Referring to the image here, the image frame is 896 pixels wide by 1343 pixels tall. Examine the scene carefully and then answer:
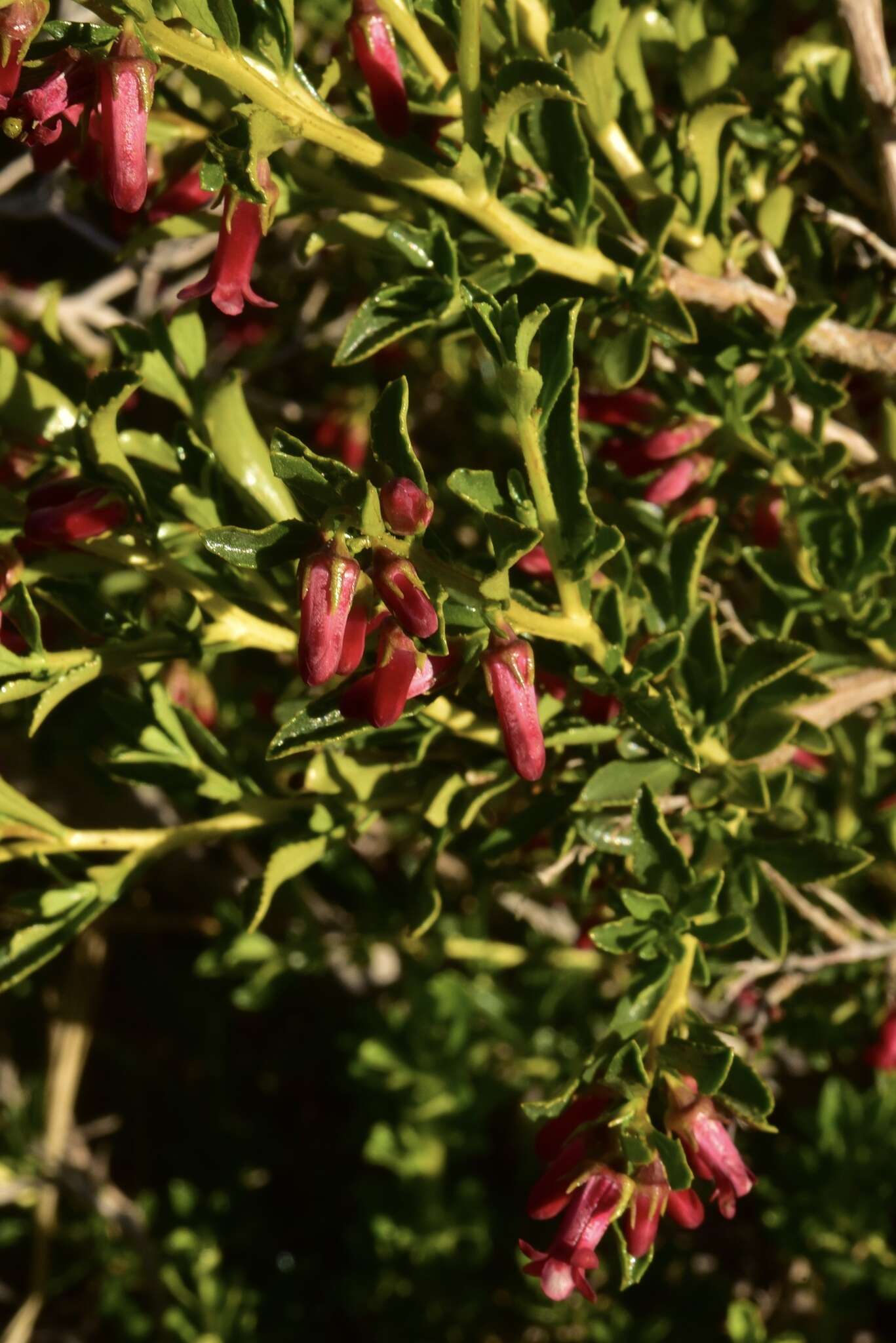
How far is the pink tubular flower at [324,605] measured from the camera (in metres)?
0.84

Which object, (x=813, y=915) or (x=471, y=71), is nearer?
(x=471, y=71)

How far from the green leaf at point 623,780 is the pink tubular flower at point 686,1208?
1.23ft

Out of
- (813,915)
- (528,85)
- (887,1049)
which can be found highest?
(528,85)

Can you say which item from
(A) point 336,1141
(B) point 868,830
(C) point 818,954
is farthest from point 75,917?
(A) point 336,1141

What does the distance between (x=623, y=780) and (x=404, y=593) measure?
50 cm

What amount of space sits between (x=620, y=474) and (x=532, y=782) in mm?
427

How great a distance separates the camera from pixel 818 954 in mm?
1687

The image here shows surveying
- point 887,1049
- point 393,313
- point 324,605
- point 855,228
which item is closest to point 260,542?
point 324,605

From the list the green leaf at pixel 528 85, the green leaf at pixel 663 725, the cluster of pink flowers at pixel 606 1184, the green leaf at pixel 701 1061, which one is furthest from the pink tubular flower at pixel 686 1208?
the green leaf at pixel 528 85

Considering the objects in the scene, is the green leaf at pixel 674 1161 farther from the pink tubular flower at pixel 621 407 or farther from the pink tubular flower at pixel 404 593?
the pink tubular flower at pixel 621 407

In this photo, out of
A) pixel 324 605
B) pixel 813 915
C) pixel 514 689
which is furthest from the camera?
pixel 813 915

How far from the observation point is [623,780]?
4.17 ft

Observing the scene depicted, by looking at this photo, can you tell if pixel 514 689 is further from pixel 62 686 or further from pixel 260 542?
pixel 62 686

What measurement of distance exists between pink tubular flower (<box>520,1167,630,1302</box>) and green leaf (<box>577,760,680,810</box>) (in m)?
0.36
